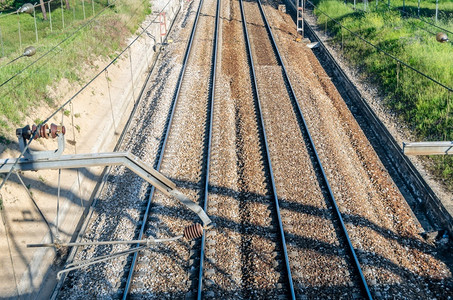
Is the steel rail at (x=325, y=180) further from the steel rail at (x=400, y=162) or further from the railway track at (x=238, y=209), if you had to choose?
the steel rail at (x=400, y=162)

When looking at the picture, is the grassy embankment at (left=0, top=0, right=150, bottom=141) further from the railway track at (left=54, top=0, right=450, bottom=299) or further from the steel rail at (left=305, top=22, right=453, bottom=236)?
the steel rail at (left=305, top=22, right=453, bottom=236)

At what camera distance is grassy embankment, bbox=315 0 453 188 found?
647 inches

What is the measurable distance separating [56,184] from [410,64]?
1520 centimetres

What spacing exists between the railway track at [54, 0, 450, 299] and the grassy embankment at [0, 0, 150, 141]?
344cm

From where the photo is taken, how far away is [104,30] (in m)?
25.7

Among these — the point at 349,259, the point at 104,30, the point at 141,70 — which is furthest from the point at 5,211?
the point at 104,30

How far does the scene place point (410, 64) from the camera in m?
20.7

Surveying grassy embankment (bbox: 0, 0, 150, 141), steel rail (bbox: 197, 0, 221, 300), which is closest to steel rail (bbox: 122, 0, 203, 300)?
steel rail (bbox: 197, 0, 221, 300)

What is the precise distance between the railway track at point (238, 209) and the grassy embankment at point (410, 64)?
3.22 m

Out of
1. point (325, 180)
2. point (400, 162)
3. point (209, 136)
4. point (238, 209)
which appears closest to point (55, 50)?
point (209, 136)

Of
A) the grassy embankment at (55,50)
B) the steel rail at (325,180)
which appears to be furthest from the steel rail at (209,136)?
the grassy embankment at (55,50)

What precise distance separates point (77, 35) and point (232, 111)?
34.2 ft

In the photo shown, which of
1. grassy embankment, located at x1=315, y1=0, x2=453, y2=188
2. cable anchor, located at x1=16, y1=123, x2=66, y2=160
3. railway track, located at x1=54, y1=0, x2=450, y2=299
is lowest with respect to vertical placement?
railway track, located at x1=54, y1=0, x2=450, y2=299

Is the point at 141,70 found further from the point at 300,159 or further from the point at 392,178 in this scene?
the point at 392,178
